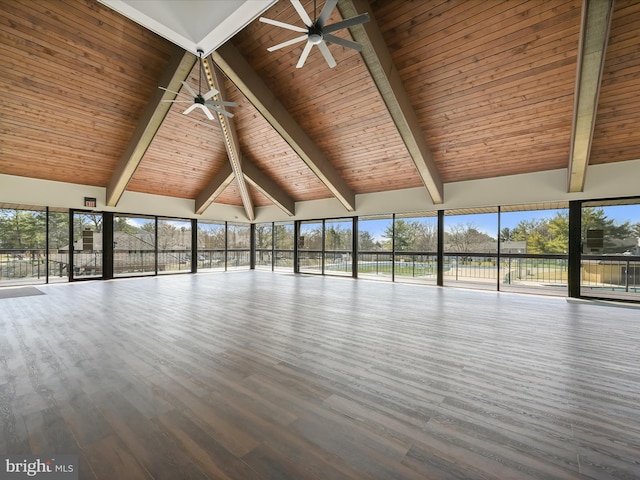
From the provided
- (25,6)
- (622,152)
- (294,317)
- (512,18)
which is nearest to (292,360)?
(294,317)

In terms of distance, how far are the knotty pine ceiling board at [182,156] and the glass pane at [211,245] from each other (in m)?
1.62

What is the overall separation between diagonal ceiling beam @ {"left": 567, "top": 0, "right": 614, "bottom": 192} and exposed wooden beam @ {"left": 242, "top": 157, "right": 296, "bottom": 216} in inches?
326

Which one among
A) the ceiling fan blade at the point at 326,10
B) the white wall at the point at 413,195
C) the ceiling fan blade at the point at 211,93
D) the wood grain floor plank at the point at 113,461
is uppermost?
the ceiling fan blade at the point at 326,10

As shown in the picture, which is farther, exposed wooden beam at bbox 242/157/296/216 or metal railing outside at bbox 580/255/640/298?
exposed wooden beam at bbox 242/157/296/216

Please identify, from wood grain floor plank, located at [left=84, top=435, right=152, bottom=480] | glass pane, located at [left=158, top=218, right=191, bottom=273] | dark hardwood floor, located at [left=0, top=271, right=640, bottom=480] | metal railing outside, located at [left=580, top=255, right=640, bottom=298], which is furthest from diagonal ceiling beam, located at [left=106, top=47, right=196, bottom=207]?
metal railing outside, located at [left=580, top=255, right=640, bottom=298]

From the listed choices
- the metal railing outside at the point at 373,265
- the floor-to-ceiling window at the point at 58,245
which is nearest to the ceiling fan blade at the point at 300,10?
the metal railing outside at the point at 373,265

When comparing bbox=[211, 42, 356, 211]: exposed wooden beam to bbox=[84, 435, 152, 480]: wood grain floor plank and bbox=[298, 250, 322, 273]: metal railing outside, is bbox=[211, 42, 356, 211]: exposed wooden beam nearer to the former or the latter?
bbox=[298, 250, 322, 273]: metal railing outside

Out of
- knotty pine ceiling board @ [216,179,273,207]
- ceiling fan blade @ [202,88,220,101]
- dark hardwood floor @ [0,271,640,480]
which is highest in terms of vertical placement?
ceiling fan blade @ [202,88,220,101]

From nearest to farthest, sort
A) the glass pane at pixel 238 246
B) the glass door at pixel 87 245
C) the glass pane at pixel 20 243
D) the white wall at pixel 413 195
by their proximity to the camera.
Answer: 1. the white wall at pixel 413 195
2. the glass pane at pixel 20 243
3. the glass door at pixel 87 245
4. the glass pane at pixel 238 246

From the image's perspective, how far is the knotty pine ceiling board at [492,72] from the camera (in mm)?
4246

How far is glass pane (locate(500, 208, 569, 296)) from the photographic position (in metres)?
7.43

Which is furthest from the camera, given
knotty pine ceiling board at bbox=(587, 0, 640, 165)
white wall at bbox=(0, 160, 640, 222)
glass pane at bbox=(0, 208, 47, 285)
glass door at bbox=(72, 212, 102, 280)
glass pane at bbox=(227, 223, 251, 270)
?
glass pane at bbox=(227, 223, 251, 270)

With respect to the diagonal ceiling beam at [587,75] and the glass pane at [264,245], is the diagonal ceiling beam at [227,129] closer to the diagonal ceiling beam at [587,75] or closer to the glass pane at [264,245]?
the glass pane at [264,245]

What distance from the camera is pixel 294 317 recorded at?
468 centimetres
